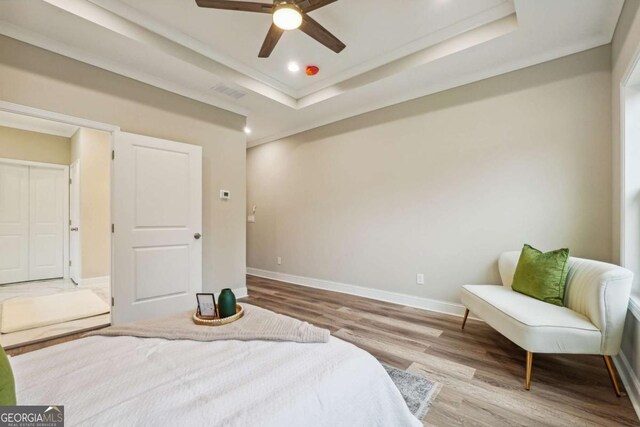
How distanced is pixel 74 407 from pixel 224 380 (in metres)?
0.41

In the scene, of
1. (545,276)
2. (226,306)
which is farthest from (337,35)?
(545,276)

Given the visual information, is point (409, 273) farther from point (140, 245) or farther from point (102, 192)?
point (102, 192)

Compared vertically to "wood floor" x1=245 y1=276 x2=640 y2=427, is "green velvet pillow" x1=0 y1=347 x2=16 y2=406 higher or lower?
higher

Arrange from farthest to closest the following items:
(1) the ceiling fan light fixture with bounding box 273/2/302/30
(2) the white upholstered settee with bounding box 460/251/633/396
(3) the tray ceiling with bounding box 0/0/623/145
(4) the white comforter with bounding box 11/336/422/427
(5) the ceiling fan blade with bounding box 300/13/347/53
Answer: (3) the tray ceiling with bounding box 0/0/623/145
(5) the ceiling fan blade with bounding box 300/13/347/53
(1) the ceiling fan light fixture with bounding box 273/2/302/30
(2) the white upholstered settee with bounding box 460/251/633/396
(4) the white comforter with bounding box 11/336/422/427

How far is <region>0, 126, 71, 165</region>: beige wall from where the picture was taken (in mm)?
4846

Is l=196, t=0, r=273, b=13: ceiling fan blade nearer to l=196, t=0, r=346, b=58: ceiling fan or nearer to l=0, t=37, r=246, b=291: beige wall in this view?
l=196, t=0, r=346, b=58: ceiling fan

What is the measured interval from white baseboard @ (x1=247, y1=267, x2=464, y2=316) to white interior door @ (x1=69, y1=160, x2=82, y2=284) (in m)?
3.09

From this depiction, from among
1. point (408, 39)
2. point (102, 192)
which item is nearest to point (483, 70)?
point (408, 39)

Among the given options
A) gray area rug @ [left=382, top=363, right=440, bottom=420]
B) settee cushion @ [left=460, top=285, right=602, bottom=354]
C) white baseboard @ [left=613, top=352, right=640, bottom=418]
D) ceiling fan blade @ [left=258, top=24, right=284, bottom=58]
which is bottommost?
gray area rug @ [left=382, top=363, right=440, bottom=420]

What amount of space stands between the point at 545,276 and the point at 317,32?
2.73m

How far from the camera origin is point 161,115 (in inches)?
134

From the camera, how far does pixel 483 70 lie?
315 centimetres

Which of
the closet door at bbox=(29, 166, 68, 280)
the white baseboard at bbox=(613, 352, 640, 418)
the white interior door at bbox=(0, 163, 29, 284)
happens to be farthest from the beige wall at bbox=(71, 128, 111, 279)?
the white baseboard at bbox=(613, 352, 640, 418)
